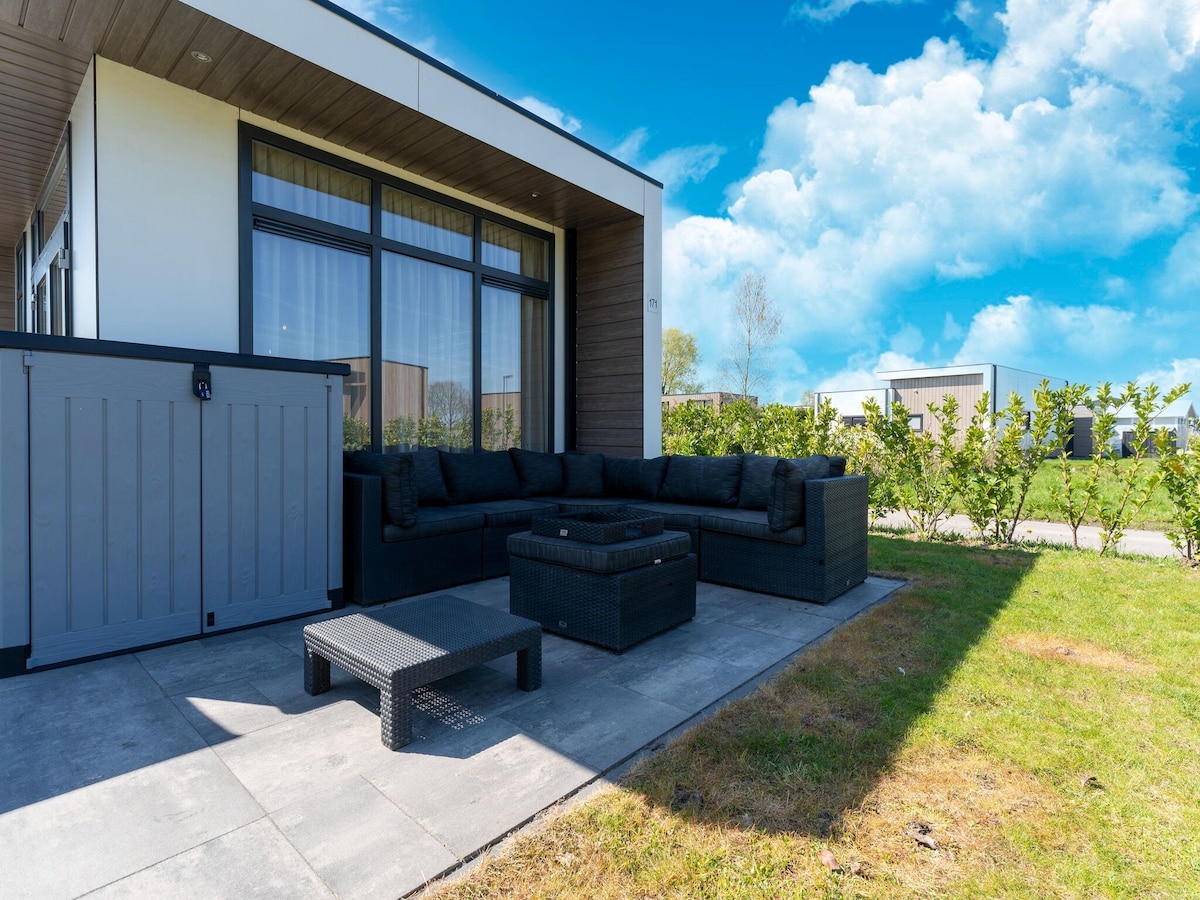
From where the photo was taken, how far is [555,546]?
313 centimetres

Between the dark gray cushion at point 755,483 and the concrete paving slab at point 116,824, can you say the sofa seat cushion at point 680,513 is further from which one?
the concrete paving slab at point 116,824

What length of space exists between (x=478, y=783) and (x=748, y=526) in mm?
2695

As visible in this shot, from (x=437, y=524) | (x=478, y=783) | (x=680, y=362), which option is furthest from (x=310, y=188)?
(x=680, y=362)

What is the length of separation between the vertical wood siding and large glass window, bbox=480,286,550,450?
1.44 feet

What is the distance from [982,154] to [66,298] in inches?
890

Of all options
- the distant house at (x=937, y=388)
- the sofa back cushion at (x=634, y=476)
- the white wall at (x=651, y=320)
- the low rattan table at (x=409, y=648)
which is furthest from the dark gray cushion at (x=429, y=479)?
the distant house at (x=937, y=388)

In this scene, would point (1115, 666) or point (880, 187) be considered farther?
point (880, 187)

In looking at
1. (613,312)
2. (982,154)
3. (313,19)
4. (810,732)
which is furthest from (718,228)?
(810,732)

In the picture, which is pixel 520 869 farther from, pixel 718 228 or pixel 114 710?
pixel 718 228

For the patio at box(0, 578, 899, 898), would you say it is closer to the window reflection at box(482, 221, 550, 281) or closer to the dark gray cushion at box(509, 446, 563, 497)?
the dark gray cushion at box(509, 446, 563, 497)

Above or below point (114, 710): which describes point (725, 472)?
above

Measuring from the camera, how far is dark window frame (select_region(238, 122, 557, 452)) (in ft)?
13.5

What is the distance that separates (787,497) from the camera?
Answer: 3857 mm

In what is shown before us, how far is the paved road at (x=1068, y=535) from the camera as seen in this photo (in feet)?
19.3
